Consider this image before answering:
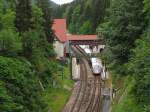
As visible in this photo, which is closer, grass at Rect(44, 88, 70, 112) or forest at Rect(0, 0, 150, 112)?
forest at Rect(0, 0, 150, 112)

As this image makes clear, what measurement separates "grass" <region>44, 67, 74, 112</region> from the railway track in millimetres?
721

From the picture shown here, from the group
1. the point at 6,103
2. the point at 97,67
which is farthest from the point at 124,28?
the point at 97,67

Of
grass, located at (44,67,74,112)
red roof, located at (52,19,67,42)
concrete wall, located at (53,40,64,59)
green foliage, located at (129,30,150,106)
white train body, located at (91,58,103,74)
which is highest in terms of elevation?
green foliage, located at (129,30,150,106)

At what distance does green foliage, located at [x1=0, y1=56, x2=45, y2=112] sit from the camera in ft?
111

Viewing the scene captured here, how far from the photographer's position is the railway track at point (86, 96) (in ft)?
163

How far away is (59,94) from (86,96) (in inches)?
152

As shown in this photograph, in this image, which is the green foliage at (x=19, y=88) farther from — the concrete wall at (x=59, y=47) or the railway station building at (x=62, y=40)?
the concrete wall at (x=59, y=47)

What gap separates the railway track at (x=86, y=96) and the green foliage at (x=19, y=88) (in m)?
10.8

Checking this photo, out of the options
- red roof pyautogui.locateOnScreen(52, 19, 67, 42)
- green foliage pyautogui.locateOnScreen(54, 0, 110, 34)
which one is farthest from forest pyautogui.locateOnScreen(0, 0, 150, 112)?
green foliage pyautogui.locateOnScreen(54, 0, 110, 34)

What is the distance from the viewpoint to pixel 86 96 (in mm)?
56375

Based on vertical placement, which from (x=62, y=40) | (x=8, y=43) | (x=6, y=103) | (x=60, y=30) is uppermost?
(x=8, y=43)

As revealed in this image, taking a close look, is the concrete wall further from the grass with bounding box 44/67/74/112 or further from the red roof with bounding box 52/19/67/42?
the grass with bounding box 44/67/74/112

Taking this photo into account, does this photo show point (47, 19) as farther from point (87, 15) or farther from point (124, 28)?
point (87, 15)

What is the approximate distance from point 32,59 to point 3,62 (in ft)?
46.2
